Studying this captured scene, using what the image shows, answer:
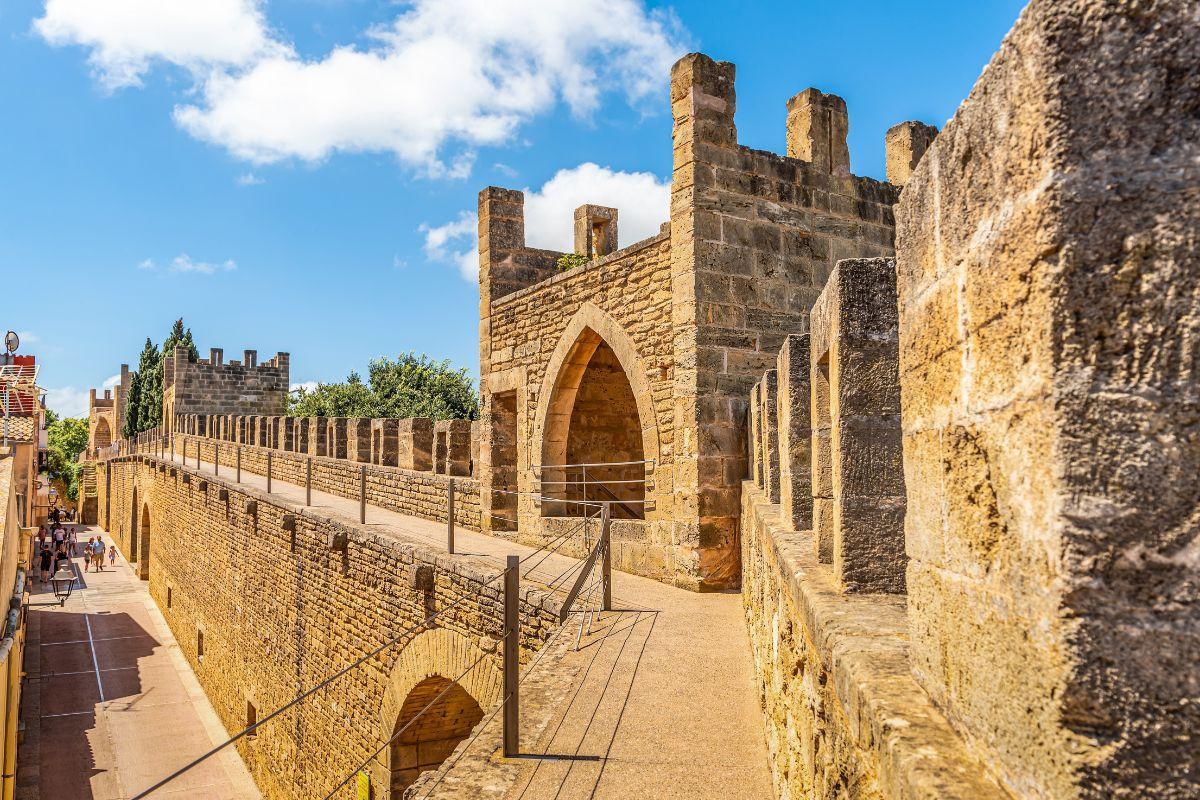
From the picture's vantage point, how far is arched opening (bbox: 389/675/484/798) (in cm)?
793

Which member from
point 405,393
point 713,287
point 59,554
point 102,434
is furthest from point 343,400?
point 102,434

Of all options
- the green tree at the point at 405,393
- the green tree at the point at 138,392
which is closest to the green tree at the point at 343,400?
the green tree at the point at 405,393

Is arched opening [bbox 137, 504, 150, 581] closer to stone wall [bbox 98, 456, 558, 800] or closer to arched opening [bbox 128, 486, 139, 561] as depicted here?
arched opening [bbox 128, 486, 139, 561]

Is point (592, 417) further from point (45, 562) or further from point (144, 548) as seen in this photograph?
point (45, 562)

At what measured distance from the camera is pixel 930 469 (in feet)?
5.08

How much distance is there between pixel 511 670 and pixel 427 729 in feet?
15.2

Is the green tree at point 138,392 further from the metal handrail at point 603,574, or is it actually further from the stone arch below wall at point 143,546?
the metal handrail at point 603,574

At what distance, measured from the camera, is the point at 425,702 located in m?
8.09

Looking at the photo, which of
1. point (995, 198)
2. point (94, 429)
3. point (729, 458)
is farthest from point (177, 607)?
point (94, 429)

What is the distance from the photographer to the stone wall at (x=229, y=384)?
104 feet

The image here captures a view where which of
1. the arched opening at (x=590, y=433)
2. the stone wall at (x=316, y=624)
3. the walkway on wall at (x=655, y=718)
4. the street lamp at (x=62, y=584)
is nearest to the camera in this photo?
the walkway on wall at (x=655, y=718)

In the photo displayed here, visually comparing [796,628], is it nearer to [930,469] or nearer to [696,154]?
[930,469]

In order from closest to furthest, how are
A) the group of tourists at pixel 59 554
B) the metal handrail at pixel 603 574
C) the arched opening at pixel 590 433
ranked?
the metal handrail at pixel 603 574, the arched opening at pixel 590 433, the group of tourists at pixel 59 554

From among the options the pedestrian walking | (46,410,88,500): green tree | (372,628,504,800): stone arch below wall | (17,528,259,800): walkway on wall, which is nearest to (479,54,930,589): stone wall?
(372,628,504,800): stone arch below wall
